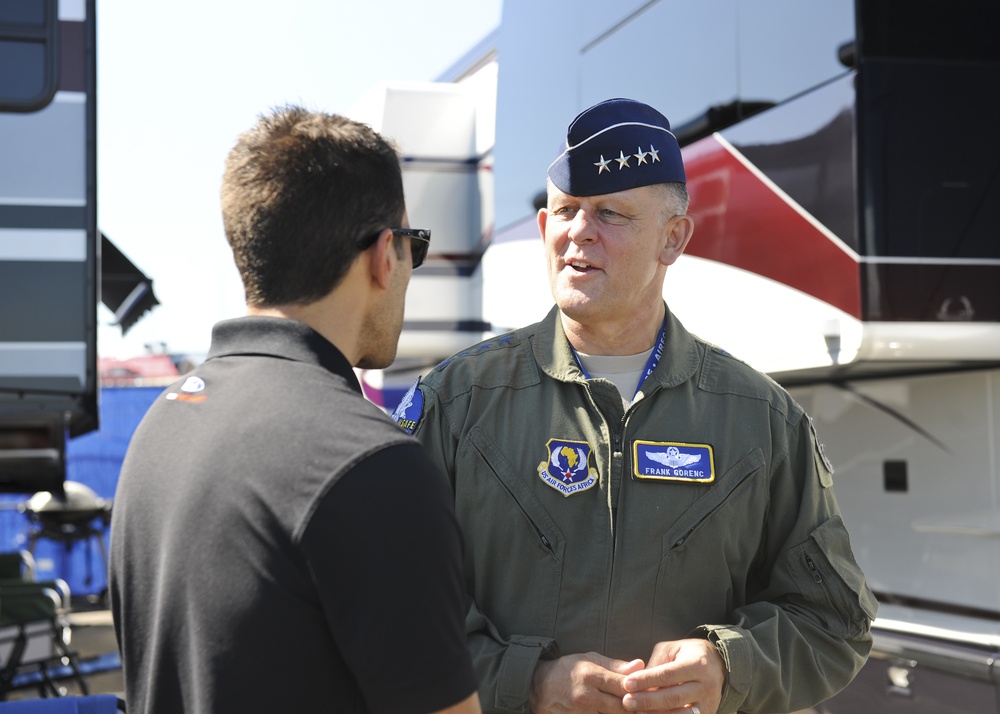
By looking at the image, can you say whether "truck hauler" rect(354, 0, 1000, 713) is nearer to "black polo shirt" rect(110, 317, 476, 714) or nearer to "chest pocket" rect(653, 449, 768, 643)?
"chest pocket" rect(653, 449, 768, 643)

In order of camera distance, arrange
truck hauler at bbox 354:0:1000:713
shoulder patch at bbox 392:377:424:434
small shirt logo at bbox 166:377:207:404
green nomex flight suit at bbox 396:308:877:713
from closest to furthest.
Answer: small shirt logo at bbox 166:377:207:404, green nomex flight suit at bbox 396:308:877:713, shoulder patch at bbox 392:377:424:434, truck hauler at bbox 354:0:1000:713

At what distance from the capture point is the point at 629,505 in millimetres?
1967

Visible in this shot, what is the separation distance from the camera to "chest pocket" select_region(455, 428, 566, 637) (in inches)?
76.8

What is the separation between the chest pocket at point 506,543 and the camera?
6.40 feet

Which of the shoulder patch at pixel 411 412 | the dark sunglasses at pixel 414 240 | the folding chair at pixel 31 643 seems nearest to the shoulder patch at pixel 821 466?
the shoulder patch at pixel 411 412

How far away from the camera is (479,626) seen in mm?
1913

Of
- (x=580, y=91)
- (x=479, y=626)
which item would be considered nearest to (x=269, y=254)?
(x=479, y=626)

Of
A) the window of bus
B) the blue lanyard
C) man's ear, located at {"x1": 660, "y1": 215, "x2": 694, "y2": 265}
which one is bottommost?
the blue lanyard

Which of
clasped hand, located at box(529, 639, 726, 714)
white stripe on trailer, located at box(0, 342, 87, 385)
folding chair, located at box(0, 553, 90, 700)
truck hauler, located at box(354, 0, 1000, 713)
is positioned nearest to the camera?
clasped hand, located at box(529, 639, 726, 714)

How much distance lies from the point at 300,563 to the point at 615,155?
1226 millimetres

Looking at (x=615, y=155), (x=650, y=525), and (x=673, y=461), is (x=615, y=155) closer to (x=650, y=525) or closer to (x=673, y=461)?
(x=673, y=461)

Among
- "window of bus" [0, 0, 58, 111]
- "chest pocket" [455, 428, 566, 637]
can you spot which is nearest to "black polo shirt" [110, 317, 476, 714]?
"chest pocket" [455, 428, 566, 637]

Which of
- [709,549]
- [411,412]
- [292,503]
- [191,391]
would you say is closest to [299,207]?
[191,391]

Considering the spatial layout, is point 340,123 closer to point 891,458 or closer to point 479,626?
point 479,626
